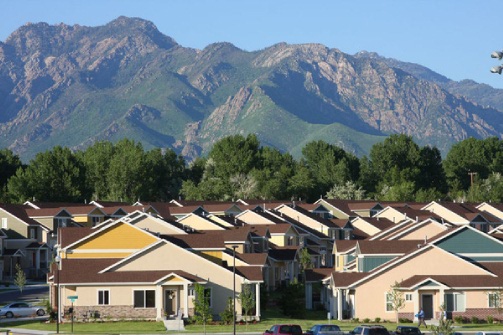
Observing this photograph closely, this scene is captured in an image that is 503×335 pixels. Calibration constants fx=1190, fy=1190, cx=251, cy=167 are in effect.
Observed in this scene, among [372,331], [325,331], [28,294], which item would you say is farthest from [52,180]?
[372,331]

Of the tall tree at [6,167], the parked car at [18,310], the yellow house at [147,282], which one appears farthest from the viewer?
the tall tree at [6,167]

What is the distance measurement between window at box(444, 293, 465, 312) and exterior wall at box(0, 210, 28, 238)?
59873 mm

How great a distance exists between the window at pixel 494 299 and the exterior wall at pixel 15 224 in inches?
2423

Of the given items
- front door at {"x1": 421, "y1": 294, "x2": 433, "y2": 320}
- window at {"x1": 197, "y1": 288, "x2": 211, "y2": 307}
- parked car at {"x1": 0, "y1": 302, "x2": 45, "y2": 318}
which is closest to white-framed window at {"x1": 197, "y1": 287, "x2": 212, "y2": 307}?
window at {"x1": 197, "y1": 288, "x2": 211, "y2": 307}

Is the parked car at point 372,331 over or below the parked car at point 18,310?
below

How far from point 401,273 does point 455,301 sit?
13.8 feet

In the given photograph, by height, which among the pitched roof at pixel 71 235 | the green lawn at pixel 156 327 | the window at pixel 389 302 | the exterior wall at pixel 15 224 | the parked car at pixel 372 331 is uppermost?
the exterior wall at pixel 15 224

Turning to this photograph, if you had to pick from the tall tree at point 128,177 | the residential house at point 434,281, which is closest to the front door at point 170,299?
the residential house at point 434,281

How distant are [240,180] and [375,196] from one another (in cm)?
2122

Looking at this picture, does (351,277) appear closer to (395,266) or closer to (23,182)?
(395,266)

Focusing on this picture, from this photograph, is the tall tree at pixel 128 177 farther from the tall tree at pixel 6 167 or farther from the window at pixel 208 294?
the window at pixel 208 294

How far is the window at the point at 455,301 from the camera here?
3044 inches

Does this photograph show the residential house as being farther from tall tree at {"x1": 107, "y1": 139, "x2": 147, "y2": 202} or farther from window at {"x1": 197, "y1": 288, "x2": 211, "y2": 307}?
tall tree at {"x1": 107, "y1": 139, "x2": 147, "y2": 202}

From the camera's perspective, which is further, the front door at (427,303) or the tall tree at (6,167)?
the tall tree at (6,167)
